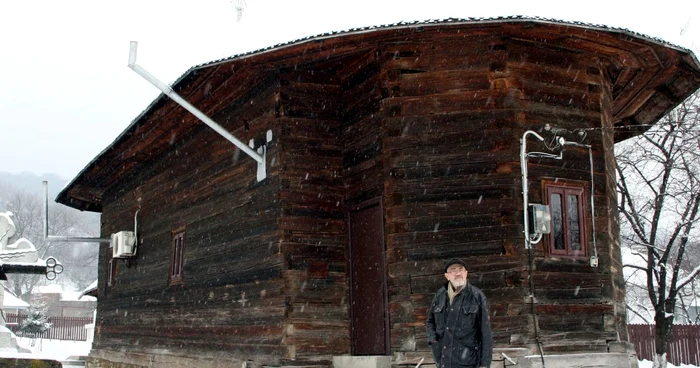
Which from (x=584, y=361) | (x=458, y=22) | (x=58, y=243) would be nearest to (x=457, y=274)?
(x=458, y=22)

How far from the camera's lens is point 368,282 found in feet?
32.1

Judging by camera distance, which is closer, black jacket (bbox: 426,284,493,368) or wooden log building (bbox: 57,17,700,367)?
black jacket (bbox: 426,284,493,368)

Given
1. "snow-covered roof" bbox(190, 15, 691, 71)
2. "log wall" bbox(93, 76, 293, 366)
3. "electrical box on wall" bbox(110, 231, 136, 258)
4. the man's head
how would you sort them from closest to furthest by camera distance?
the man's head
"snow-covered roof" bbox(190, 15, 691, 71)
"log wall" bbox(93, 76, 293, 366)
"electrical box on wall" bbox(110, 231, 136, 258)

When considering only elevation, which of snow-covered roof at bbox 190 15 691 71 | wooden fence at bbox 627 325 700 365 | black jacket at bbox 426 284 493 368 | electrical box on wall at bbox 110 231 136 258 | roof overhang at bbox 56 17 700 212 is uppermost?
roof overhang at bbox 56 17 700 212

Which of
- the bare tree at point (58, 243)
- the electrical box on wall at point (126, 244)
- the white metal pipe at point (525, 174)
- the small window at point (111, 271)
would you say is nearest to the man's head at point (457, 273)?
the white metal pipe at point (525, 174)

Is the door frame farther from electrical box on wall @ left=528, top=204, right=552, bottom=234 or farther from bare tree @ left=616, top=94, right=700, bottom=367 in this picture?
bare tree @ left=616, top=94, right=700, bottom=367

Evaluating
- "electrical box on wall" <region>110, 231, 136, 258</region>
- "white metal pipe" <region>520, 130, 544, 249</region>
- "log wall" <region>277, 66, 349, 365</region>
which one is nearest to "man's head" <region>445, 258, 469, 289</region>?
"white metal pipe" <region>520, 130, 544, 249</region>

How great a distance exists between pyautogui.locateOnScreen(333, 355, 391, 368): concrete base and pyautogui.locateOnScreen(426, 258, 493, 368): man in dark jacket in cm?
254

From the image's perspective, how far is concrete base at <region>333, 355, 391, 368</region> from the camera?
8.77 metres

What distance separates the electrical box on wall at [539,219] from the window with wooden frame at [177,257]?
6.56 m

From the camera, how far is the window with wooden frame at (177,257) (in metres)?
13.2

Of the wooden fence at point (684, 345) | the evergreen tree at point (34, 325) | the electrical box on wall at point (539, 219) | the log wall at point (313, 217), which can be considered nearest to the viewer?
the electrical box on wall at point (539, 219)

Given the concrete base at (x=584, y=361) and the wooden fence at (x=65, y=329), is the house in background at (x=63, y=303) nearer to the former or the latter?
the wooden fence at (x=65, y=329)

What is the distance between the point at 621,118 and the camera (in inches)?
501
